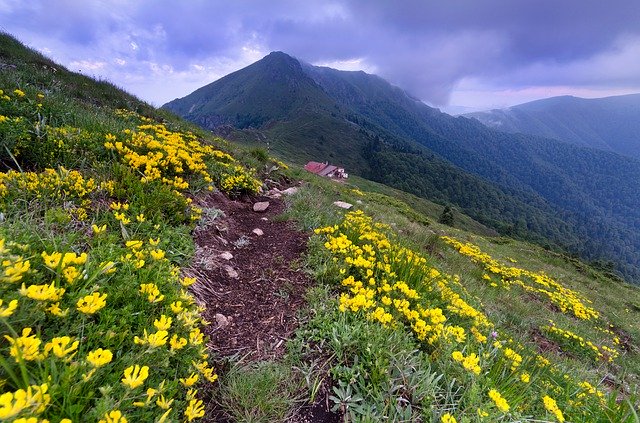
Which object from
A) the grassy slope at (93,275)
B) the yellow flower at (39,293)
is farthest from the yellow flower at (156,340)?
the yellow flower at (39,293)

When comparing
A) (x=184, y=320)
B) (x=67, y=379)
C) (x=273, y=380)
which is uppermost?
(x=67, y=379)

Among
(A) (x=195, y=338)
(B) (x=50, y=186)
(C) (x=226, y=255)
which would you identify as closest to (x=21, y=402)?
(A) (x=195, y=338)

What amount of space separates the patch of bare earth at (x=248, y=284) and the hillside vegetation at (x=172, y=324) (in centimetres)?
11

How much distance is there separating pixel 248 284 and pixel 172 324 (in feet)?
5.53

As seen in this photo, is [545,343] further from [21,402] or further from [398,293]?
[21,402]

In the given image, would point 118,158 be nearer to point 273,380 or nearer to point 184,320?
point 184,320

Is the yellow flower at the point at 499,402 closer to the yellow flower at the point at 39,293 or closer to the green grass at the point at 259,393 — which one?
the green grass at the point at 259,393

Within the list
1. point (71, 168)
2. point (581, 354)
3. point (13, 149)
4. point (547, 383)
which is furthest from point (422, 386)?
point (581, 354)

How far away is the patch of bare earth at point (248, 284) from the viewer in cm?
328

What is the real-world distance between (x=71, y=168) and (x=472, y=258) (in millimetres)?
11239

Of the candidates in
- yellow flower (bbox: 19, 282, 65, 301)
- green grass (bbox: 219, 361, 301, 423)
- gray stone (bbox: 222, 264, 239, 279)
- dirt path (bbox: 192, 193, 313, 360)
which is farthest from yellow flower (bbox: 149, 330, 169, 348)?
gray stone (bbox: 222, 264, 239, 279)

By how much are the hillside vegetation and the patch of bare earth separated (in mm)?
114

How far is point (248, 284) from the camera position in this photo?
443cm

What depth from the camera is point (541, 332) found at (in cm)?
746
